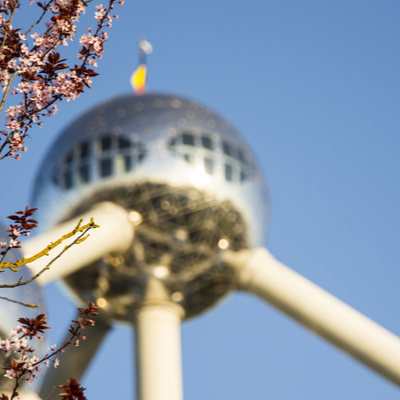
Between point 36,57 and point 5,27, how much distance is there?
0.23 meters

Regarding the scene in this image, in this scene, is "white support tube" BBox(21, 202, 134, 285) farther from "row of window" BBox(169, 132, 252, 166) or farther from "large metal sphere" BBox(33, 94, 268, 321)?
"row of window" BBox(169, 132, 252, 166)

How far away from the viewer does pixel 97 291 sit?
423 inches

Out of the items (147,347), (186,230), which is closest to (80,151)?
(186,230)

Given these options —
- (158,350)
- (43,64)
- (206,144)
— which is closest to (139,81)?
(206,144)

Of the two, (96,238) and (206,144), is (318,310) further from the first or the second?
(96,238)

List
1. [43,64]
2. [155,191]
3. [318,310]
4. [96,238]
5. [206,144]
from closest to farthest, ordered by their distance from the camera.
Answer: [43,64]
[96,238]
[155,191]
[318,310]
[206,144]

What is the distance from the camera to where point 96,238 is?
971cm

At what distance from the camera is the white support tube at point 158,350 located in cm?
997

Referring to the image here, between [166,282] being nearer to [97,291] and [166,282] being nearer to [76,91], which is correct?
[97,291]

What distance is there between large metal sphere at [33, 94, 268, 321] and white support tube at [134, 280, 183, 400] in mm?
273

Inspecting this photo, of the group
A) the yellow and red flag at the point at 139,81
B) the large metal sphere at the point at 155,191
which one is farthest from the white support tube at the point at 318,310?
the yellow and red flag at the point at 139,81

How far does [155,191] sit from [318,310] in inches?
128

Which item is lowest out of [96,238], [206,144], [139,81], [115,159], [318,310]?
[318,310]

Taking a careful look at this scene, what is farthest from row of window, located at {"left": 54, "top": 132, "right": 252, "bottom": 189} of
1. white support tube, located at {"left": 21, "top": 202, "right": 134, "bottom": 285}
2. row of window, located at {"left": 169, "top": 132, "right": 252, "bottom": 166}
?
white support tube, located at {"left": 21, "top": 202, "right": 134, "bottom": 285}
